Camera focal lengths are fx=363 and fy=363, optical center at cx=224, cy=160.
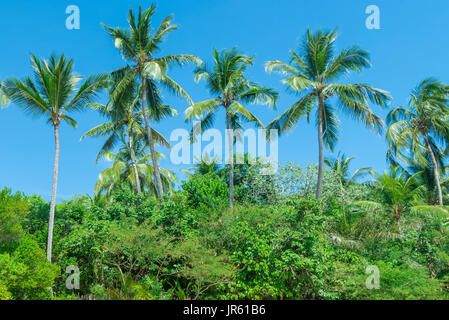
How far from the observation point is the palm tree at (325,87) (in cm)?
1684

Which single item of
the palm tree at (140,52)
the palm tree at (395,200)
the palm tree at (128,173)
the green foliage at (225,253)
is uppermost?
the palm tree at (140,52)

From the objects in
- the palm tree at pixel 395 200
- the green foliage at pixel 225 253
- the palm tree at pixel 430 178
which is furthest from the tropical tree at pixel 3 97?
the palm tree at pixel 430 178

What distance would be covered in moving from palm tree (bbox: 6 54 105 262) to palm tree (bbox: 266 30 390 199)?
913cm

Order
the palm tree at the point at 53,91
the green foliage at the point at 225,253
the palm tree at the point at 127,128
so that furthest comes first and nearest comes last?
1. the palm tree at the point at 127,128
2. the palm tree at the point at 53,91
3. the green foliage at the point at 225,253

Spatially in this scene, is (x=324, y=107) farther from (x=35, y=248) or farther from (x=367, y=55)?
(x=35, y=248)

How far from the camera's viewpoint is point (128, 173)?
2723 cm

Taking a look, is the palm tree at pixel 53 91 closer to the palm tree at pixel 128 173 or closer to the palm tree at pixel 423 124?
the palm tree at pixel 128 173

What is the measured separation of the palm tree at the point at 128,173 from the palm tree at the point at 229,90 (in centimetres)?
775

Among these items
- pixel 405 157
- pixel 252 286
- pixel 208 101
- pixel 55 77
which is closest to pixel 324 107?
pixel 208 101

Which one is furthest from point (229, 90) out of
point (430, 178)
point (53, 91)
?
point (430, 178)

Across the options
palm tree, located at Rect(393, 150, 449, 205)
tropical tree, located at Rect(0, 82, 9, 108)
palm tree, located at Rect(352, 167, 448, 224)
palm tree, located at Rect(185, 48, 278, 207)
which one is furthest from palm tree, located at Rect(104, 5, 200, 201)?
palm tree, located at Rect(393, 150, 449, 205)

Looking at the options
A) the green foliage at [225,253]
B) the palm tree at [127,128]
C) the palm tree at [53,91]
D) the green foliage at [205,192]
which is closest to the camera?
the green foliage at [225,253]

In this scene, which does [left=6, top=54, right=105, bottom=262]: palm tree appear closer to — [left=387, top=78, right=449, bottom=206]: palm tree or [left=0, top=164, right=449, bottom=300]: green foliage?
[left=0, top=164, right=449, bottom=300]: green foliage

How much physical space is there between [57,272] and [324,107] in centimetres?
1376
